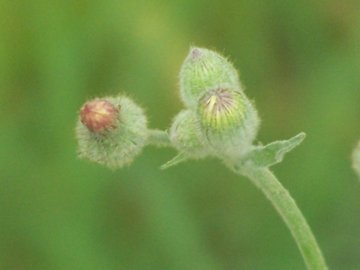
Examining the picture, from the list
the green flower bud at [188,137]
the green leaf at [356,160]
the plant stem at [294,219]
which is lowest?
the plant stem at [294,219]

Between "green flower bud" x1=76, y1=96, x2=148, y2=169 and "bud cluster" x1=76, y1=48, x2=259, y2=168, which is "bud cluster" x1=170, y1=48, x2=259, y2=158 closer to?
"bud cluster" x1=76, y1=48, x2=259, y2=168

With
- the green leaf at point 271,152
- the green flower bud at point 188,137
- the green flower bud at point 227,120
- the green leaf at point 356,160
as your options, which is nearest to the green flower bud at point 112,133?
the green flower bud at point 188,137

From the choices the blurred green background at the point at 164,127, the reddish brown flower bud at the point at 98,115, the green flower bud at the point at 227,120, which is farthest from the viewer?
the blurred green background at the point at 164,127

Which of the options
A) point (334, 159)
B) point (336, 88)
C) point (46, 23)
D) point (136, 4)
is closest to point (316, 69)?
point (336, 88)

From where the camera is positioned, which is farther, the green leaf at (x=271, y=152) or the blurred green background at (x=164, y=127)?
the blurred green background at (x=164, y=127)

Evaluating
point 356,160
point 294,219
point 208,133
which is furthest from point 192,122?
point 356,160

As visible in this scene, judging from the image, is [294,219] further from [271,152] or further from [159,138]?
[159,138]

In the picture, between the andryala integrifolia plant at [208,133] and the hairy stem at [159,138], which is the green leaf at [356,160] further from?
the hairy stem at [159,138]

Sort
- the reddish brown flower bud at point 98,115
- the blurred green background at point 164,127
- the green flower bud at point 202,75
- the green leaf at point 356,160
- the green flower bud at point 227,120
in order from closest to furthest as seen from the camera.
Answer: the green flower bud at point 227,120
the reddish brown flower bud at point 98,115
the green flower bud at point 202,75
the green leaf at point 356,160
the blurred green background at point 164,127
